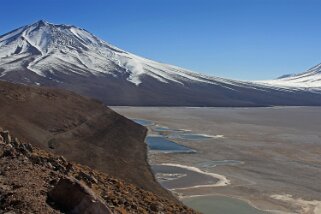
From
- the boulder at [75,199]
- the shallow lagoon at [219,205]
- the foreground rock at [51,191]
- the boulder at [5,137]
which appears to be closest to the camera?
the foreground rock at [51,191]

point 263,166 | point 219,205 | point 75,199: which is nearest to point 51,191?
point 75,199

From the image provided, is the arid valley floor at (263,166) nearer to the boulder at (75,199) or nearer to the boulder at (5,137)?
the boulder at (5,137)

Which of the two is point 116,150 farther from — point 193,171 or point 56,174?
point 56,174

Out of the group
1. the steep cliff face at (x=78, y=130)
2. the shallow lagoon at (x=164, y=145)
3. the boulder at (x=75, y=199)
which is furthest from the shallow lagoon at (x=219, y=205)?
the shallow lagoon at (x=164, y=145)

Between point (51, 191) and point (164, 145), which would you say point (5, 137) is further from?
point (164, 145)

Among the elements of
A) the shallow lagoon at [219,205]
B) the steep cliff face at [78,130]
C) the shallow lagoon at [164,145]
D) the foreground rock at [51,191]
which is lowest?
the shallow lagoon at [219,205]

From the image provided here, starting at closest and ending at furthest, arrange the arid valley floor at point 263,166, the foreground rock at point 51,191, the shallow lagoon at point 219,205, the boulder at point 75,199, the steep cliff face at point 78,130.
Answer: the foreground rock at point 51,191 < the boulder at point 75,199 < the shallow lagoon at point 219,205 < the arid valley floor at point 263,166 < the steep cliff face at point 78,130

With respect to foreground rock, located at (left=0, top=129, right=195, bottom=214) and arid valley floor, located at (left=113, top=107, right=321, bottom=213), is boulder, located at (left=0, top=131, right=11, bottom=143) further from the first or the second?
arid valley floor, located at (left=113, top=107, right=321, bottom=213)
